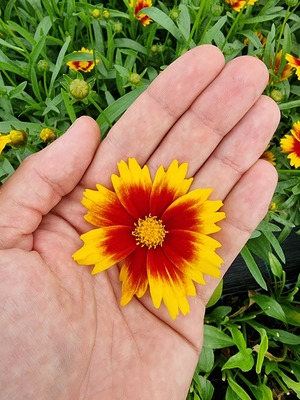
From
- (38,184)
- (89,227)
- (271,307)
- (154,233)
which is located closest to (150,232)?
(154,233)

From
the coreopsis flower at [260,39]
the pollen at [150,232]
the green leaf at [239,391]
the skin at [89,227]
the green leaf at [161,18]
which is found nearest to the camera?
the skin at [89,227]

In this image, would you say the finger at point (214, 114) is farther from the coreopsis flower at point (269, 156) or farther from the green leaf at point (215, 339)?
the green leaf at point (215, 339)

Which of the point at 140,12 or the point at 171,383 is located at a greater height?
the point at 140,12

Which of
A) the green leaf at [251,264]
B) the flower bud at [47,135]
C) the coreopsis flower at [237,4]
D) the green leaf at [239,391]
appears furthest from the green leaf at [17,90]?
the green leaf at [239,391]

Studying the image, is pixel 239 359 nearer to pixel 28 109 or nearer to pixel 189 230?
pixel 189 230

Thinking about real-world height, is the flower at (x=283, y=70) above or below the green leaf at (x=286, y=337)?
above

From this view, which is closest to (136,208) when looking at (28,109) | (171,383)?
(171,383)

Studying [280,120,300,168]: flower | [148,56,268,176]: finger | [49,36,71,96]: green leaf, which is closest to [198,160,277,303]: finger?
[148,56,268,176]: finger
